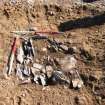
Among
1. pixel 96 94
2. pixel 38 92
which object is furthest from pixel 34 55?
pixel 96 94

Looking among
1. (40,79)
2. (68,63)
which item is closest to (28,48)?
(40,79)

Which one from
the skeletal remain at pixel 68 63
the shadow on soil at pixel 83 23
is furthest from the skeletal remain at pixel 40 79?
the shadow on soil at pixel 83 23

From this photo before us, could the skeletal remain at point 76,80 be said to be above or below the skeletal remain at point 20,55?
below

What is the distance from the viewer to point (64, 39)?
1808cm

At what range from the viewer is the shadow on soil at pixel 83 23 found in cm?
1886

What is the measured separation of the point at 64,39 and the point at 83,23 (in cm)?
147

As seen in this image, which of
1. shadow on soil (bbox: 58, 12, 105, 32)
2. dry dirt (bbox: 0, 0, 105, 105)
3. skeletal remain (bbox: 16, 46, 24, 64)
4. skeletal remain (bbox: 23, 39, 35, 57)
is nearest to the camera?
dry dirt (bbox: 0, 0, 105, 105)

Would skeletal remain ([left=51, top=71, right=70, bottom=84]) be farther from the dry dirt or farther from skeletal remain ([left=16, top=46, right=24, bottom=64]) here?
skeletal remain ([left=16, top=46, right=24, bottom=64])

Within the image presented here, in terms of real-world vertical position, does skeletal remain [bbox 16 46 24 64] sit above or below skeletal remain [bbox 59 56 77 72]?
above

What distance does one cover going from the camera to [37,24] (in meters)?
18.9

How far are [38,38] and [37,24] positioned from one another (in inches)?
39.8

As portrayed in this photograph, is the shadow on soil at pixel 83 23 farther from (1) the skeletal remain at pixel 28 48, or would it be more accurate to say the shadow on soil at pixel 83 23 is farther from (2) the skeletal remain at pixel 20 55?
(2) the skeletal remain at pixel 20 55

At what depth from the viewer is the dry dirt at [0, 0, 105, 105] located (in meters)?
16.0

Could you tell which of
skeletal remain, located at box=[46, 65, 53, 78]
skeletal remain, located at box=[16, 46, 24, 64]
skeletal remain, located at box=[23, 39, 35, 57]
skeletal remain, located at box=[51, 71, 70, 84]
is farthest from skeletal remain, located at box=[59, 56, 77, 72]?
skeletal remain, located at box=[16, 46, 24, 64]
